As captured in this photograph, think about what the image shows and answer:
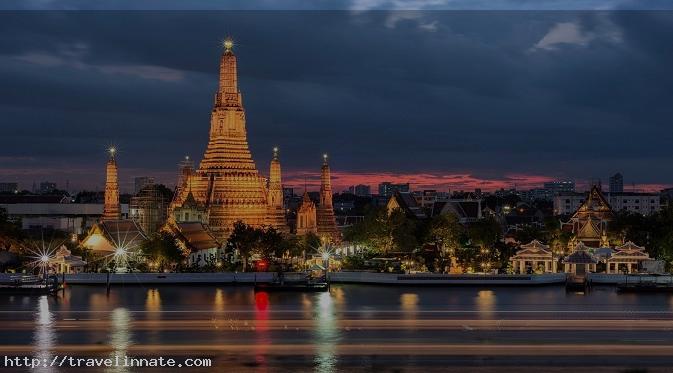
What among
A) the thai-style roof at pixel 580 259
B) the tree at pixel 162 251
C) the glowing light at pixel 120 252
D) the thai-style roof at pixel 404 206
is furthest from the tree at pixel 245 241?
the thai-style roof at pixel 404 206

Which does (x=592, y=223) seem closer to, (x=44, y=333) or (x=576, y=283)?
(x=576, y=283)

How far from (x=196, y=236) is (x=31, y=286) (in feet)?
50.5

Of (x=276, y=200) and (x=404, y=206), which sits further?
(x=404, y=206)

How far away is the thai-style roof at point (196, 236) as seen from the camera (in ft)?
213

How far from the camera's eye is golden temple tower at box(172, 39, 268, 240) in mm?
72875

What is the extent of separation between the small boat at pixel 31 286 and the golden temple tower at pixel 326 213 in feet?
100

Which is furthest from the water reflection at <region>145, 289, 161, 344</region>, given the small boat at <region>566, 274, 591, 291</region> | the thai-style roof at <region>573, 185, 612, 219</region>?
the thai-style roof at <region>573, 185, 612, 219</region>

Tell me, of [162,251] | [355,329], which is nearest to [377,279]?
[162,251]

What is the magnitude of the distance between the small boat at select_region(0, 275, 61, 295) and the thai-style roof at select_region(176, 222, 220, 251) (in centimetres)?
1186

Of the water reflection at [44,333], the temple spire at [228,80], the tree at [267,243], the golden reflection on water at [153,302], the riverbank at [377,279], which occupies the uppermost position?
the temple spire at [228,80]

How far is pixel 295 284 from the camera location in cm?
5503

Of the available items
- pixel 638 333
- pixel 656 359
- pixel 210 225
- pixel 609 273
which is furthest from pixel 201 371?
pixel 210 225

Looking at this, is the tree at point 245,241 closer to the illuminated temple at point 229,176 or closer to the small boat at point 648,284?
the illuminated temple at point 229,176

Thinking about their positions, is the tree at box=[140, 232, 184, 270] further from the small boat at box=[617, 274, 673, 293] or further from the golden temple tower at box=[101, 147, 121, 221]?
the small boat at box=[617, 274, 673, 293]
